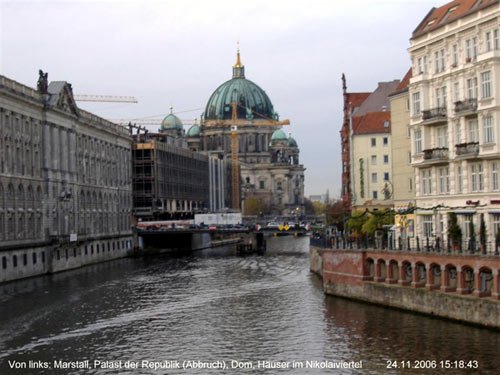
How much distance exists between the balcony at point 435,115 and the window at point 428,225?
762cm

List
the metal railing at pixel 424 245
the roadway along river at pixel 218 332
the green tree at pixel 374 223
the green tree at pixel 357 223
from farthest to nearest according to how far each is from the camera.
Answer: the green tree at pixel 357 223 → the green tree at pixel 374 223 → the metal railing at pixel 424 245 → the roadway along river at pixel 218 332

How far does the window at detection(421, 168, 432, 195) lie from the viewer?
72.5 m

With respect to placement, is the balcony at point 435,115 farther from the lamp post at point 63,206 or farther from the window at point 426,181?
the lamp post at point 63,206

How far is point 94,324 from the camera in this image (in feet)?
210

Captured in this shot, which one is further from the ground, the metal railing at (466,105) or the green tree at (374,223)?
the metal railing at (466,105)

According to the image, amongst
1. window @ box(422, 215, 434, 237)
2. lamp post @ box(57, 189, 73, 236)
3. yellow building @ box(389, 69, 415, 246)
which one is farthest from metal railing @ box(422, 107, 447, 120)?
lamp post @ box(57, 189, 73, 236)

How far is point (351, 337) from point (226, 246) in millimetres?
138994

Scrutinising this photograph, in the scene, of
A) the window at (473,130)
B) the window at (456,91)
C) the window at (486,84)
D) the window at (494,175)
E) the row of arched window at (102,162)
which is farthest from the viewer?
the row of arched window at (102,162)

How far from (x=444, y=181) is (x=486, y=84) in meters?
9.69

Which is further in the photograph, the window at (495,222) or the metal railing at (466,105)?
the metal railing at (466,105)

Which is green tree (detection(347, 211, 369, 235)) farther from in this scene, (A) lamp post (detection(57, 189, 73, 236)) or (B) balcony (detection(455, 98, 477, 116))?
(A) lamp post (detection(57, 189, 73, 236))

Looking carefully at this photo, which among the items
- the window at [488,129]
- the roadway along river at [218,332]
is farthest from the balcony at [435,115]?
the roadway along river at [218,332]

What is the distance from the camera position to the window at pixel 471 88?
6444cm
